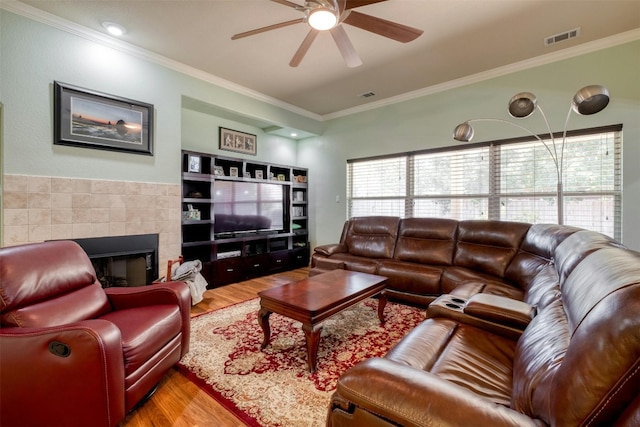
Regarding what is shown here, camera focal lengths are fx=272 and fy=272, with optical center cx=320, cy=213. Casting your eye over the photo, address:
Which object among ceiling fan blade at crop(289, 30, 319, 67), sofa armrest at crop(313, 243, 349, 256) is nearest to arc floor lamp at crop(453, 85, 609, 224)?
ceiling fan blade at crop(289, 30, 319, 67)

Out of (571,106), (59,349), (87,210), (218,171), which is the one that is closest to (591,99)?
(571,106)

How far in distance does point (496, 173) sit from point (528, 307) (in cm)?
262

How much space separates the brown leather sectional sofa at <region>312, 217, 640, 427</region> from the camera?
0.59 meters

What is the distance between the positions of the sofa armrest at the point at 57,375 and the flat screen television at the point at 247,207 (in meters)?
2.83

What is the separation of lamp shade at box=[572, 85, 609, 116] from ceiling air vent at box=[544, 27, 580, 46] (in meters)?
1.07

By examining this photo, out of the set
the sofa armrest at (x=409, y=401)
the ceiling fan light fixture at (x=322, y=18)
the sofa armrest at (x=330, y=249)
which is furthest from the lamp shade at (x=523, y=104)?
the sofa armrest at (x=409, y=401)

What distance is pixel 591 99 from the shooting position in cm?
220

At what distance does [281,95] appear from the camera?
14.5 ft

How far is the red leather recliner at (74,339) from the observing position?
1.21 meters

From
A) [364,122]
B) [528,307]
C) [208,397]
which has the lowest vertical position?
[208,397]

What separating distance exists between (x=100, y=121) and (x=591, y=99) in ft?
15.0

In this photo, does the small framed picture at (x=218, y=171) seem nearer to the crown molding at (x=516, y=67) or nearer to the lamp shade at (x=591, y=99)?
the crown molding at (x=516, y=67)

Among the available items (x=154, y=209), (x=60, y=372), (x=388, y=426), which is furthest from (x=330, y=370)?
(x=154, y=209)

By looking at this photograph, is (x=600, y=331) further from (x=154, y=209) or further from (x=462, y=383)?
(x=154, y=209)
